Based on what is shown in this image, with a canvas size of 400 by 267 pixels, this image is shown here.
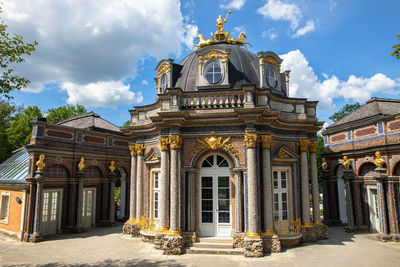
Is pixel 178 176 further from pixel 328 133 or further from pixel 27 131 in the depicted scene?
pixel 27 131

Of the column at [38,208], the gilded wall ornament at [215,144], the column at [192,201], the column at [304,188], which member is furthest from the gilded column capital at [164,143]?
the column at [38,208]

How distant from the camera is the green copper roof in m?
16.2

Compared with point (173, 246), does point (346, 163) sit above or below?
above

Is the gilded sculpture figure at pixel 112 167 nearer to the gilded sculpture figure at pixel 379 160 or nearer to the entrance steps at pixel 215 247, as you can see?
the entrance steps at pixel 215 247

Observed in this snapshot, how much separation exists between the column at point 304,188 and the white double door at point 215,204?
412 centimetres

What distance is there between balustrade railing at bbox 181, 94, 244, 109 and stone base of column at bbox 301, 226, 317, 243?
23.3 feet

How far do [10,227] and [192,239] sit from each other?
11.6 meters

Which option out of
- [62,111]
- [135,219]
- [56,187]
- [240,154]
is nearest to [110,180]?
[56,187]

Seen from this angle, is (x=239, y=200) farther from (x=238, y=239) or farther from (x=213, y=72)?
(x=213, y=72)

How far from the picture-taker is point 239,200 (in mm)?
12320

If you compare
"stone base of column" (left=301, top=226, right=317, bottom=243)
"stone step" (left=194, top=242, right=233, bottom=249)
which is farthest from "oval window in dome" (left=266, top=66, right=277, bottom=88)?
"stone step" (left=194, top=242, right=233, bottom=249)

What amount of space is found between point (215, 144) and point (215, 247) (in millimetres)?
4539

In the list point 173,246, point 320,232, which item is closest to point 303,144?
point 320,232

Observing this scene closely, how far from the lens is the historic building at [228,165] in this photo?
39.8 ft
